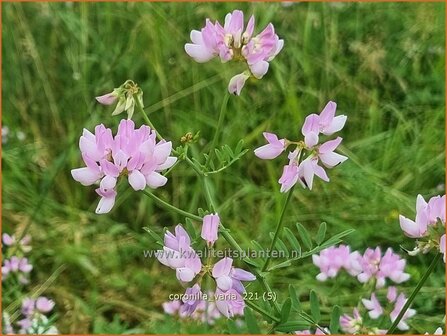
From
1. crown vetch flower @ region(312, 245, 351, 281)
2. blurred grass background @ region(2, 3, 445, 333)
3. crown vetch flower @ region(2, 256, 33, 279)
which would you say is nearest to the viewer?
crown vetch flower @ region(312, 245, 351, 281)

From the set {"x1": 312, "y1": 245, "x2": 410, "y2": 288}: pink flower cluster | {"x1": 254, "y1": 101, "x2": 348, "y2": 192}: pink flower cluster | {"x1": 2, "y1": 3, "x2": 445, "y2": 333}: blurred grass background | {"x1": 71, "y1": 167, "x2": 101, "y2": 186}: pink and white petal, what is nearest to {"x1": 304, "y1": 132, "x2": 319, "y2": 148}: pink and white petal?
{"x1": 254, "y1": 101, "x2": 348, "y2": 192}: pink flower cluster

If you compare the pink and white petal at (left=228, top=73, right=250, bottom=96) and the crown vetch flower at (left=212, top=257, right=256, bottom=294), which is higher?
the pink and white petal at (left=228, top=73, right=250, bottom=96)

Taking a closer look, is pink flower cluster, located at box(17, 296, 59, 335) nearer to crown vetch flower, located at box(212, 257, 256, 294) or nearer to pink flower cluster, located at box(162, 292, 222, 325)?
pink flower cluster, located at box(162, 292, 222, 325)

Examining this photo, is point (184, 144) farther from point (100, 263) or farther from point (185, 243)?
point (100, 263)

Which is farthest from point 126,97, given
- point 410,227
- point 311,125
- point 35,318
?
point 35,318

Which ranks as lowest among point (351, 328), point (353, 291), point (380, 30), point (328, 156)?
point (353, 291)

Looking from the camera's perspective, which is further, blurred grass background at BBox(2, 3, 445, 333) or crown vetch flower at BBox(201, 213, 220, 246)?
blurred grass background at BBox(2, 3, 445, 333)

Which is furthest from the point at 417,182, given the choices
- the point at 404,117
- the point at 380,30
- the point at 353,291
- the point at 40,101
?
the point at 40,101
